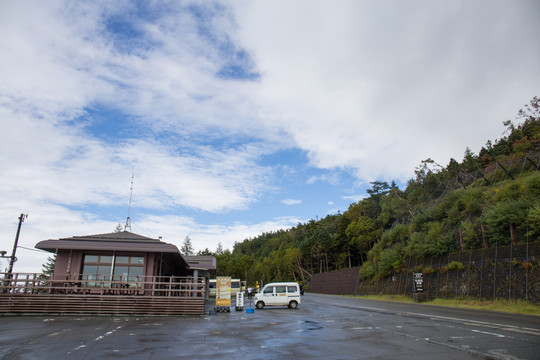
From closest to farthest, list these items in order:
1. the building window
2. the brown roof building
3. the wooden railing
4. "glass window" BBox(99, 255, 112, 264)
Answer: the wooden railing < the brown roof building < the building window < "glass window" BBox(99, 255, 112, 264)

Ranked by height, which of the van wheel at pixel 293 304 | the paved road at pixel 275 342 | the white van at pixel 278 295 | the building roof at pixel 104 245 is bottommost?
the van wheel at pixel 293 304

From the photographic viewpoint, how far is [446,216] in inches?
1565

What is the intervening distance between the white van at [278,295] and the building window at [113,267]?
1032 centimetres

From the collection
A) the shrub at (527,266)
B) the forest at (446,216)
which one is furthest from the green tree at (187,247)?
the shrub at (527,266)

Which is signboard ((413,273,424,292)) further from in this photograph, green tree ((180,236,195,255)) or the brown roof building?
green tree ((180,236,195,255))

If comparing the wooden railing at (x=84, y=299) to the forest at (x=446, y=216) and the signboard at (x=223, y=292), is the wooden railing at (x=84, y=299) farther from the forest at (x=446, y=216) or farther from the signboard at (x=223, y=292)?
the forest at (x=446, y=216)

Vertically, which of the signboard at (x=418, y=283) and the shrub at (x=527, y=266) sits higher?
the shrub at (x=527, y=266)

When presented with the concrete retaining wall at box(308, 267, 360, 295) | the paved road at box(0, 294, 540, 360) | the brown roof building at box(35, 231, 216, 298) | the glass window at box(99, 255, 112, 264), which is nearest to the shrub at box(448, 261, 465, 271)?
the paved road at box(0, 294, 540, 360)

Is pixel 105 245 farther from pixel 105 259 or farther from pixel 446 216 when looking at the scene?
pixel 446 216

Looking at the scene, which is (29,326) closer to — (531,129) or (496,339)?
(496,339)

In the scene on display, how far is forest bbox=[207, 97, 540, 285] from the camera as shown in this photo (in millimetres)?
27750

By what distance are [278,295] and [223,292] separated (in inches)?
233

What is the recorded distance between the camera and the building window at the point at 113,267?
66.1ft

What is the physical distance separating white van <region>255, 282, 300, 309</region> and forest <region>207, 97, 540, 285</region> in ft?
50.6
